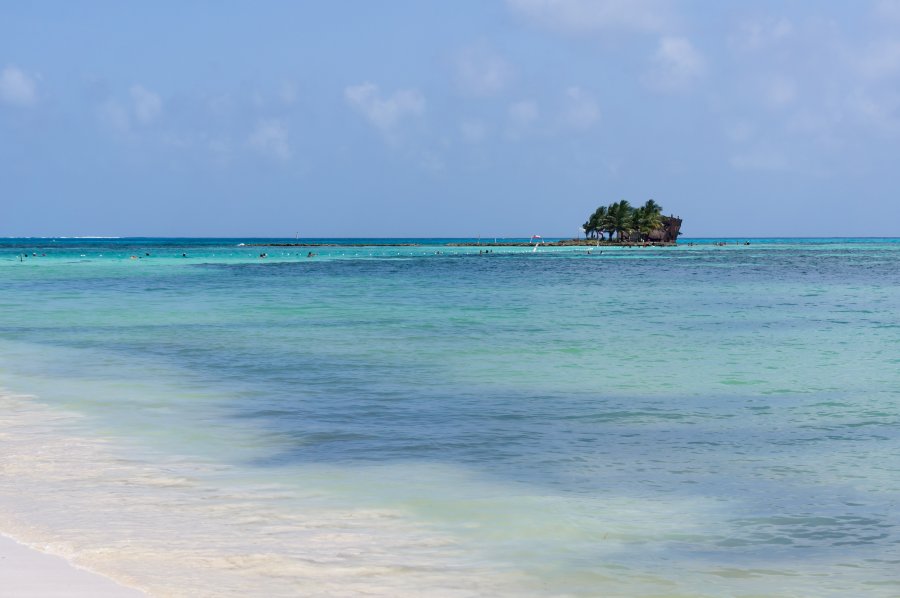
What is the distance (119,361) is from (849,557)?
1402 cm

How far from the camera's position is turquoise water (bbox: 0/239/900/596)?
6074mm

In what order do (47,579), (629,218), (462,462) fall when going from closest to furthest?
(47,579) → (462,462) → (629,218)

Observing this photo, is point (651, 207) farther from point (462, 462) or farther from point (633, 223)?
point (462, 462)

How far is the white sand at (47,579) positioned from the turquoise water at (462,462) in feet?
0.71

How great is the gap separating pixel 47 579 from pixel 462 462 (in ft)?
14.2

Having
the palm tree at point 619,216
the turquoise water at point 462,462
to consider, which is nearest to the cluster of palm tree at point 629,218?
the palm tree at point 619,216

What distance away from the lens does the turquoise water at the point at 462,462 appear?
19.9ft

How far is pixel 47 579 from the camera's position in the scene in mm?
5414

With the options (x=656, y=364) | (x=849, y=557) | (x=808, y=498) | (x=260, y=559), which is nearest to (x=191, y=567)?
(x=260, y=559)

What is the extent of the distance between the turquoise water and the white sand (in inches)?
8.5

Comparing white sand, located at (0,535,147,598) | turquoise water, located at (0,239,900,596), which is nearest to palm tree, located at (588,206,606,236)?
turquoise water, located at (0,239,900,596)

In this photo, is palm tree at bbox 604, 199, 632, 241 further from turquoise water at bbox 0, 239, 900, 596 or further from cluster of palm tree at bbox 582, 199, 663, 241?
turquoise water at bbox 0, 239, 900, 596

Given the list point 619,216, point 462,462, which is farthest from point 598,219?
point 462,462

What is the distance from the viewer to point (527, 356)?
58.0ft
